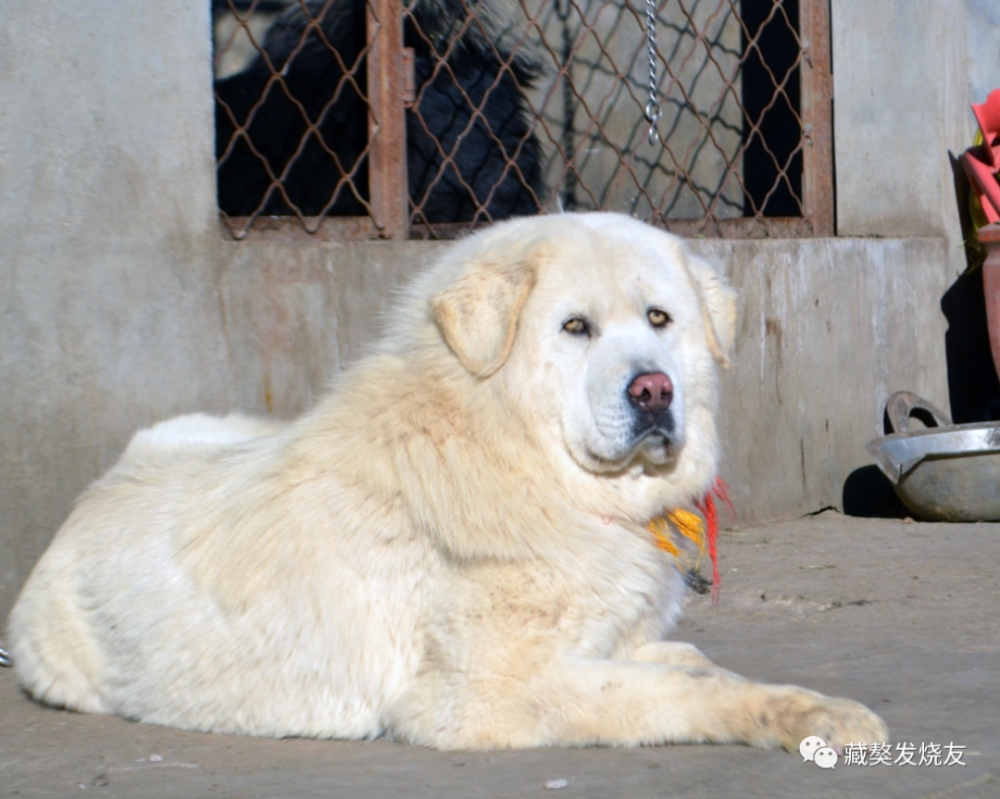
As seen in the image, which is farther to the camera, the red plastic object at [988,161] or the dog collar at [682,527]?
the red plastic object at [988,161]

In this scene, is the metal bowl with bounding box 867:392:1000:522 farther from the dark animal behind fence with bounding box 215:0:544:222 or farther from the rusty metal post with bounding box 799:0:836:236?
the dark animal behind fence with bounding box 215:0:544:222

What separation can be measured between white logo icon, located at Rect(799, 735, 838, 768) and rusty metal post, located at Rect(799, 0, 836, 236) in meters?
3.82

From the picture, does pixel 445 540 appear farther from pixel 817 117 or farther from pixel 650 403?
pixel 817 117

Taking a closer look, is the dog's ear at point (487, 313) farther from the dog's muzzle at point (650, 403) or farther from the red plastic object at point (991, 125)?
the red plastic object at point (991, 125)

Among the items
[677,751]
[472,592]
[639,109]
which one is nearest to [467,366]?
[472,592]

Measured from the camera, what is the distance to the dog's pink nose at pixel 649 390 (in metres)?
2.67

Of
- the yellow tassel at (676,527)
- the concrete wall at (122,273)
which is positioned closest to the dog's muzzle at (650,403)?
the yellow tassel at (676,527)

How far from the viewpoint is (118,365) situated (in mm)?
3682

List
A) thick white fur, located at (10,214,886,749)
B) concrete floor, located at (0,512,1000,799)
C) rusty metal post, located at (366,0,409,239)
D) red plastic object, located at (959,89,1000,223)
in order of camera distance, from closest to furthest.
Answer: concrete floor, located at (0,512,1000,799) < thick white fur, located at (10,214,886,749) < rusty metal post, located at (366,0,409,239) < red plastic object, located at (959,89,1000,223)

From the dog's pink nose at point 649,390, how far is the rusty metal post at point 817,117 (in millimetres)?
3334

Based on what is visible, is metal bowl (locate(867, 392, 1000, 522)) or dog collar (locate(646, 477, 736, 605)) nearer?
dog collar (locate(646, 477, 736, 605))

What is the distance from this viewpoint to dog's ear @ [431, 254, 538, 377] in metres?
2.80

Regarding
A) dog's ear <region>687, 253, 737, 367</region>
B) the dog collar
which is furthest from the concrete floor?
dog's ear <region>687, 253, 737, 367</region>

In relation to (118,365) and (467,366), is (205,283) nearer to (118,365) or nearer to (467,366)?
(118,365)
